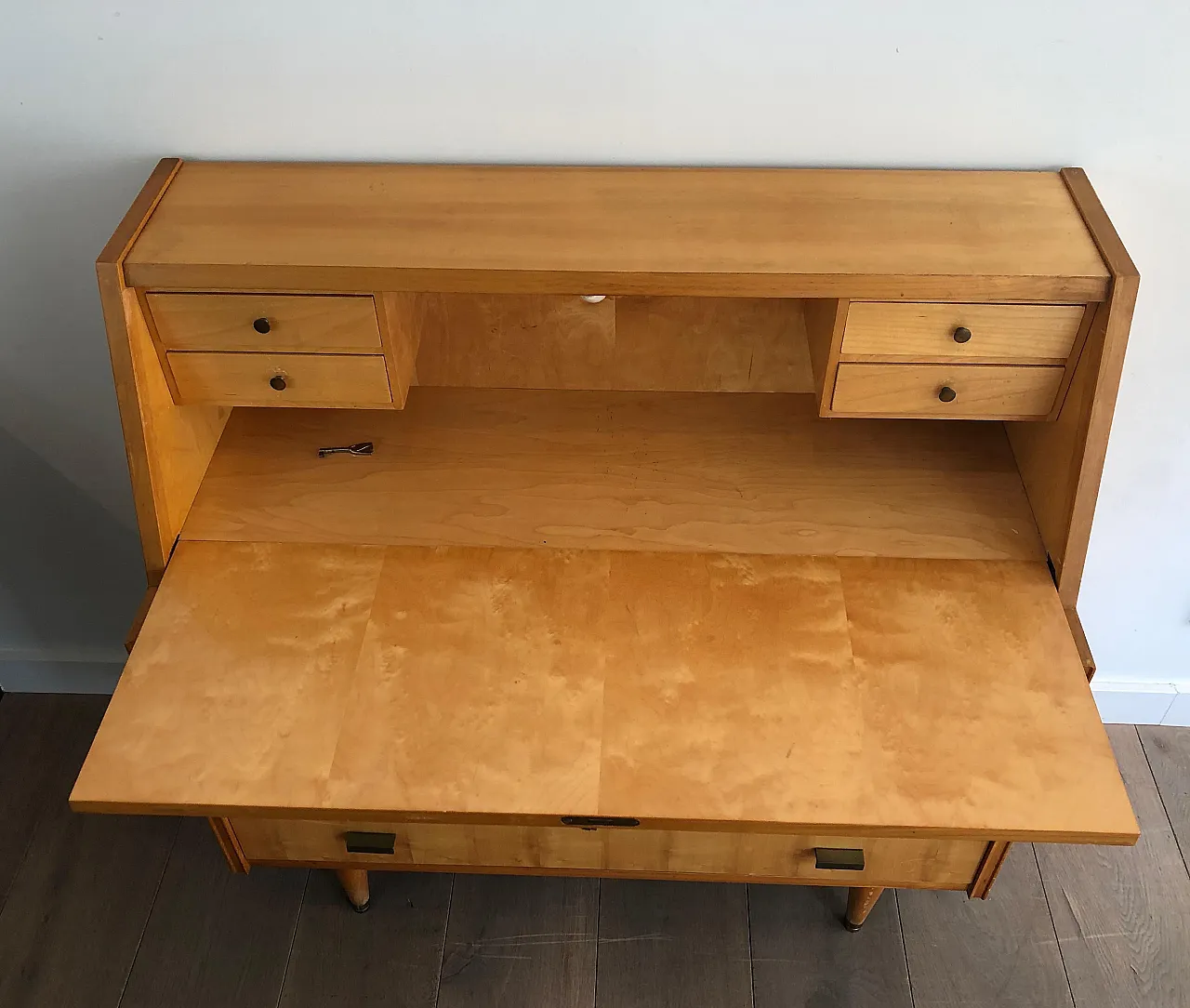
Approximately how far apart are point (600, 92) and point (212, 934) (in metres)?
1.54

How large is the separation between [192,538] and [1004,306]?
1.11 m

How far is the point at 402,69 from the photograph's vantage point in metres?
1.39

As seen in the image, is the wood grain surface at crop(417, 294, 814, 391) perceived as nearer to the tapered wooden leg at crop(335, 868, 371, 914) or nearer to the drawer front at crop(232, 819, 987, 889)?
the drawer front at crop(232, 819, 987, 889)

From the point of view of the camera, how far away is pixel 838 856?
138 centimetres

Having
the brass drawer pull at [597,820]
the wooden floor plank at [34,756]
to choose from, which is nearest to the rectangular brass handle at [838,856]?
the brass drawer pull at [597,820]

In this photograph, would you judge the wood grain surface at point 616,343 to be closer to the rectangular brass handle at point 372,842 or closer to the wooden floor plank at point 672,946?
the rectangular brass handle at point 372,842

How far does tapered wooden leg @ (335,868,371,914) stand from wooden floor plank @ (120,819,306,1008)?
0.47ft

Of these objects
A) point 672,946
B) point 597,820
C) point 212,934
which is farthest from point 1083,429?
point 212,934

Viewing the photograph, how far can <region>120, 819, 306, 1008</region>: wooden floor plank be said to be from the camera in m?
1.75

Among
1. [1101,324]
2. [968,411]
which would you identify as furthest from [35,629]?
A: [1101,324]

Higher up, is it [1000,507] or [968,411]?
[968,411]

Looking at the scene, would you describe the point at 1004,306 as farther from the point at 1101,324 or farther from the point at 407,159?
the point at 407,159

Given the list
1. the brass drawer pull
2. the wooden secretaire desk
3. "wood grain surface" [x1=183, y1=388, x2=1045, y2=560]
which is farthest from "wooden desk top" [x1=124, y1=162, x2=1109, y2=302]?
the brass drawer pull

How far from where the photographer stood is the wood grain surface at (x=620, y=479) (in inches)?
56.2
